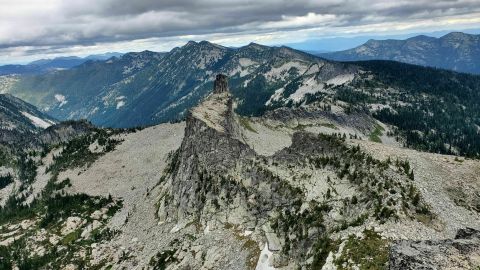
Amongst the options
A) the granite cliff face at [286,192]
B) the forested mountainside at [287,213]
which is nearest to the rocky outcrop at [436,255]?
the forested mountainside at [287,213]

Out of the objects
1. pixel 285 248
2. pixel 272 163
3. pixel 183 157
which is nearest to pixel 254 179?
pixel 272 163

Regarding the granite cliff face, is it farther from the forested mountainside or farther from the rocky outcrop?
the rocky outcrop

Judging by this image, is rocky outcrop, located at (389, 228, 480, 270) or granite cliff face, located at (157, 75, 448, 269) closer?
rocky outcrop, located at (389, 228, 480, 270)

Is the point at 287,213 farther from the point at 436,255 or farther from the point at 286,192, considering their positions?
the point at 436,255

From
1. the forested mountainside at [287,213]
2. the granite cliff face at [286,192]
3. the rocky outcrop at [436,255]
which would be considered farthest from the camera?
the granite cliff face at [286,192]

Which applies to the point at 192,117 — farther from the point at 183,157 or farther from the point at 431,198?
the point at 431,198

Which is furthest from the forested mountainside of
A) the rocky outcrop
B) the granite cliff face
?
the granite cliff face

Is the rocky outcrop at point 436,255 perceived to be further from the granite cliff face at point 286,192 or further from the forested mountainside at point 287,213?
the granite cliff face at point 286,192

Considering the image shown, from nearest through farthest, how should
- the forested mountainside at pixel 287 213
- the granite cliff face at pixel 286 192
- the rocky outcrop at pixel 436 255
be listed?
the rocky outcrop at pixel 436 255
the forested mountainside at pixel 287 213
the granite cliff face at pixel 286 192
